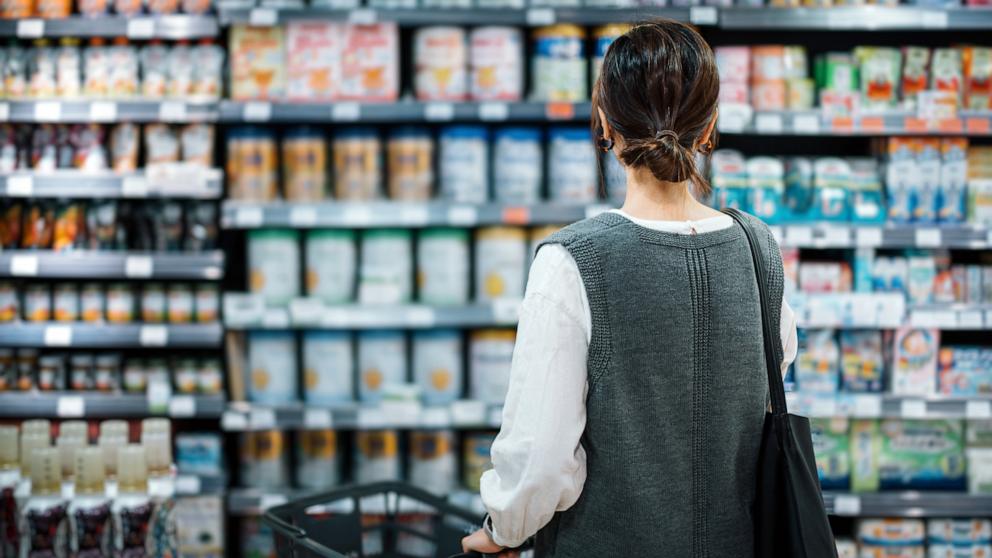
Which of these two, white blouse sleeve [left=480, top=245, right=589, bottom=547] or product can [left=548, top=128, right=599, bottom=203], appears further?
product can [left=548, top=128, right=599, bottom=203]

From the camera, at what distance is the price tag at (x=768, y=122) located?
122 inches

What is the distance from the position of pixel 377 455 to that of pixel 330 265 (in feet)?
2.40

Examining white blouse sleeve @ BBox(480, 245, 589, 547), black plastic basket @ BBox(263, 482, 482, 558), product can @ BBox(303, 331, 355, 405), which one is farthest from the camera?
product can @ BBox(303, 331, 355, 405)

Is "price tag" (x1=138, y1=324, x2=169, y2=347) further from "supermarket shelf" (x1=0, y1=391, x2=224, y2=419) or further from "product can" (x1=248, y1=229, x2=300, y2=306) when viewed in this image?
"product can" (x1=248, y1=229, x2=300, y2=306)

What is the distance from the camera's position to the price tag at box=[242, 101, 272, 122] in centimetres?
314

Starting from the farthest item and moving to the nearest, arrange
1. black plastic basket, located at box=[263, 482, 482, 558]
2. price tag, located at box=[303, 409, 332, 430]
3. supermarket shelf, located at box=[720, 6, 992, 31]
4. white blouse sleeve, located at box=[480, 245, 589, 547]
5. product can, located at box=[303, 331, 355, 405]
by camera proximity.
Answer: product can, located at box=[303, 331, 355, 405], price tag, located at box=[303, 409, 332, 430], supermarket shelf, located at box=[720, 6, 992, 31], black plastic basket, located at box=[263, 482, 482, 558], white blouse sleeve, located at box=[480, 245, 589, 547]

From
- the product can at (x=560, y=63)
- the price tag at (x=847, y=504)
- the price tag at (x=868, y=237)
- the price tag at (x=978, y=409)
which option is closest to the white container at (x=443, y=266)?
the product can at (x=560, y=63)

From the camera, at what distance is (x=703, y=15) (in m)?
3.09

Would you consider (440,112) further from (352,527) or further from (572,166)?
(352,527)

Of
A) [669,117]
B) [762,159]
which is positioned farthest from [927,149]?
[669,117]

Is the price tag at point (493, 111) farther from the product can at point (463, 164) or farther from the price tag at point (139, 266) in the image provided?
the price tag at point (139, 266)

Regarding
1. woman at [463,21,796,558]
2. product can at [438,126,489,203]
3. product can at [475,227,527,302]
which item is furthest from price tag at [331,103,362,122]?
woman at [463,21,796,558]

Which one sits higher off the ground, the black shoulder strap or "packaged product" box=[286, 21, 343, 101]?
"packaged product" box=[286, 21, 343, 101]

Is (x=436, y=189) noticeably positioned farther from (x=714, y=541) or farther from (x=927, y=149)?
(x=714, y=541)
